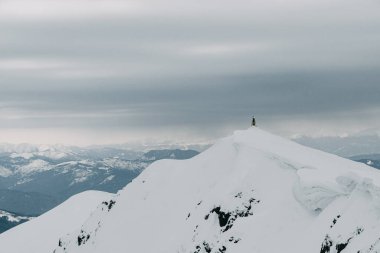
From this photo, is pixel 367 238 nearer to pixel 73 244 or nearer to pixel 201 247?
pixel 201 247

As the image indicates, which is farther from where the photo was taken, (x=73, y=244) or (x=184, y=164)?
(x=73, y=244)

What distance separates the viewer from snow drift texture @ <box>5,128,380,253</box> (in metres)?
74.2

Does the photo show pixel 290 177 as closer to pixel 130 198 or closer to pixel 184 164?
pixel 184 164

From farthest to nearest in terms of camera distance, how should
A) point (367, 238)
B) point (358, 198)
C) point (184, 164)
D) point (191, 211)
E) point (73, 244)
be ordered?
point (73, 244)
point (184, 164)
point (191, 211)
point (358, 198)
point (367, 238)

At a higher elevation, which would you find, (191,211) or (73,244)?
(191,211)

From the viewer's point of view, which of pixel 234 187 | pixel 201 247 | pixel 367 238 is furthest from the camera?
pixel 234 187

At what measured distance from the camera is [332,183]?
8775cm

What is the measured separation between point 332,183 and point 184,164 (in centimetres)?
5195

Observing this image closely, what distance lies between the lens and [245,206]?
99.3 meters

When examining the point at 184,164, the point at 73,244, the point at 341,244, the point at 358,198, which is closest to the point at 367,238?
the point at 341,244

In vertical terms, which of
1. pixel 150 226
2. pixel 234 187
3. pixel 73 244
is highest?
pixel 234 187

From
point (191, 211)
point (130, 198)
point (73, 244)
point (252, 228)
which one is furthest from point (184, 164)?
point (252, 228)

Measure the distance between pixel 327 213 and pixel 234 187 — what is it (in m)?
26.9

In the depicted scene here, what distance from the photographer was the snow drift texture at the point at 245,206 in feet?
244
